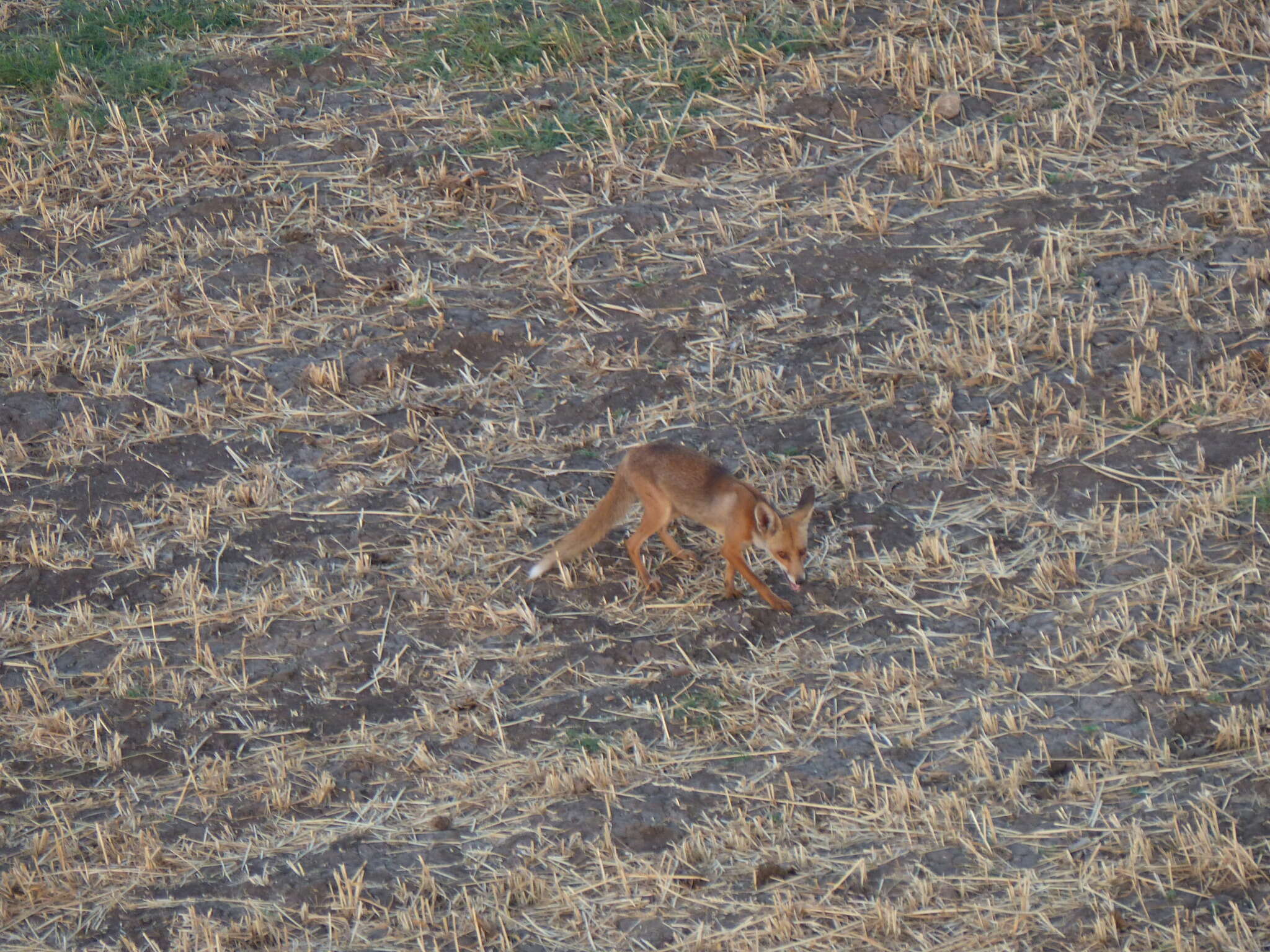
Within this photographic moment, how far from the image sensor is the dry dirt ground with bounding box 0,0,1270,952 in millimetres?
6090

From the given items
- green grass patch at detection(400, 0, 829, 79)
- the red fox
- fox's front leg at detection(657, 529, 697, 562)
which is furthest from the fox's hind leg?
green grass patch at detection(400, 0, 829, 79)

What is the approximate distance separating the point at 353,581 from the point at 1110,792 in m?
4.13

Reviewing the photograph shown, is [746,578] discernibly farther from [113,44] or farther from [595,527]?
[113,44]

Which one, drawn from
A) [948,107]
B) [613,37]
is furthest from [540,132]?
[948,107]

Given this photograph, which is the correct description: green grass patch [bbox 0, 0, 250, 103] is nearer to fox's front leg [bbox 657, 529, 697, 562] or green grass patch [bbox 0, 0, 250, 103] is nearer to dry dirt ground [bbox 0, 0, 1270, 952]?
dry dirt ground [bbox 0, 0, 1270, 952]

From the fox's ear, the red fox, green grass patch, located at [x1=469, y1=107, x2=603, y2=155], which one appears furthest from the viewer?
green grass patch, located at [x1=469, y1=107, x2=603, y2=155]

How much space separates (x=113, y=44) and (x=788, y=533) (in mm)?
A: 9003

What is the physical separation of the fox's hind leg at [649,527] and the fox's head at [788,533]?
0.52 meters

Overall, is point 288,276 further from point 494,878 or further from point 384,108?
point 494,878

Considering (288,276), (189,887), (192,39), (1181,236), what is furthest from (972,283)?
(192,39)

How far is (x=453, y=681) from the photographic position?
24.2 ft

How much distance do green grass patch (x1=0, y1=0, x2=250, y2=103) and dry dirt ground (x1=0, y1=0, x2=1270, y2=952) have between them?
0.22 m

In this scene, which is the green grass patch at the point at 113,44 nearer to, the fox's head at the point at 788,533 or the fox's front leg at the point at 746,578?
the fox's front leg at the point at 746,578

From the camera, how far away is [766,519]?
737cm
